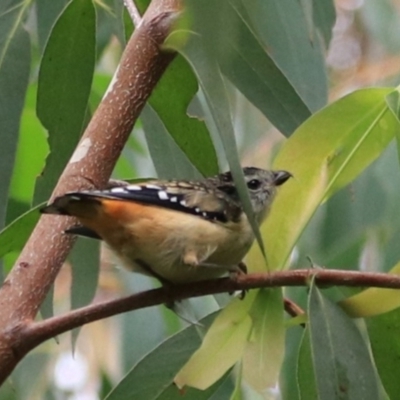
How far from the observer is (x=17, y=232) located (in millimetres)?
1453

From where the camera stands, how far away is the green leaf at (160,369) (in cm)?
141

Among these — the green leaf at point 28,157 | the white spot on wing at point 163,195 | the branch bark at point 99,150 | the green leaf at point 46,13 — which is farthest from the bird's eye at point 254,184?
the green leaf at point 28,157

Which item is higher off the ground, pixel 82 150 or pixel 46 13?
pixel 46 13

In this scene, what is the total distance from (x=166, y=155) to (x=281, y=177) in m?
0.31

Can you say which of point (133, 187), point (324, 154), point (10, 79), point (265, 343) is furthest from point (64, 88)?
point (265, 343)

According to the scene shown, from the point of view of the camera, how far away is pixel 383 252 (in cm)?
195

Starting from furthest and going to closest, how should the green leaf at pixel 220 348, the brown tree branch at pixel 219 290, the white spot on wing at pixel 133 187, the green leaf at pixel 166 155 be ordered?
1. the green leaf at pixel 166 155
2. the white spot on wing at pixel 133 187
3. the green leaf at pixel 220 348
4. the brown tree branch at pixel 219 290

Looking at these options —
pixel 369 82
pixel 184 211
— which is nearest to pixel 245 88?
pixel 184 211

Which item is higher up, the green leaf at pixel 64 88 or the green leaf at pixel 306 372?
the green leaf at pixel 64 88

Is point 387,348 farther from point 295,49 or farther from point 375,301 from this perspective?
point 295,49

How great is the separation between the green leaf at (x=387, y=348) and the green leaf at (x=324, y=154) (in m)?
0.19

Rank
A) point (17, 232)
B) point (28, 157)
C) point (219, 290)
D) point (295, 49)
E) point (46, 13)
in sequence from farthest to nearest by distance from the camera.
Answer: point (28, 157) < point (46, 13) < point (295, 49) < point (17, 232) < point (219, 290)

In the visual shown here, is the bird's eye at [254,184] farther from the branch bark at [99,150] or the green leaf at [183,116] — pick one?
the branch bark at [99,150]

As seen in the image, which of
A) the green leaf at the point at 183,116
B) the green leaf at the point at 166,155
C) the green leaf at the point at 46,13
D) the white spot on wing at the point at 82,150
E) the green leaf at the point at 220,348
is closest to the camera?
the green leaf at the point at 220,348
